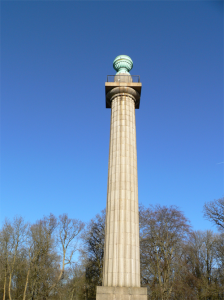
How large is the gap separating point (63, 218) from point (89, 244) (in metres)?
6.58

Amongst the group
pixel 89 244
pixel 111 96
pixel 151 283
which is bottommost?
pixel 151 283

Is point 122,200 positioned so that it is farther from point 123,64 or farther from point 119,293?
point 123,64

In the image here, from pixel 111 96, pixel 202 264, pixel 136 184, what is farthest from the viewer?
pixel 202 264

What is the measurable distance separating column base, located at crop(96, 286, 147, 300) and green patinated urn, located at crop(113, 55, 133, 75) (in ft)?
55.8

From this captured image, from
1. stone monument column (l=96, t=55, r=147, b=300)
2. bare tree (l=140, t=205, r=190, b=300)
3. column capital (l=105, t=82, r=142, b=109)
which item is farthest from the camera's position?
bare tree (l=140, t=205, r=190, b=300)

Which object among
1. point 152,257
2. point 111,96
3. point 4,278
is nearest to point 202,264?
point 152,257

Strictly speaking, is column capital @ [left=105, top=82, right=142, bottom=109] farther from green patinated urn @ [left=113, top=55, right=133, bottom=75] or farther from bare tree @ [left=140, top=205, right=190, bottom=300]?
bare tree @ [left=140, top=205, right=190, bottom=300]

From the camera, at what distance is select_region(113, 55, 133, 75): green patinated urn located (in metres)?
23.3

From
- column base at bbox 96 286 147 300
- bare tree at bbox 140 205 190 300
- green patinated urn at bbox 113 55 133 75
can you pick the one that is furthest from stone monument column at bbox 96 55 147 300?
bare tree at bbox 140 205 190 300

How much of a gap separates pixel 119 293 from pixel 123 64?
59.5 ft

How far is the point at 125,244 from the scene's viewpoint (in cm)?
1617

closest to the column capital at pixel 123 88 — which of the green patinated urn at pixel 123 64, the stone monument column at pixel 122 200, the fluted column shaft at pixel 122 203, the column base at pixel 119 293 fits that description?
the stone monument column at pixel 122 200

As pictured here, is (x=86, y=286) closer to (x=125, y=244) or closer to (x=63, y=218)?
(x=63, y=218)

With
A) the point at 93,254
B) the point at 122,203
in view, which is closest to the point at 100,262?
the point at 93,254
